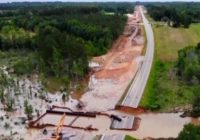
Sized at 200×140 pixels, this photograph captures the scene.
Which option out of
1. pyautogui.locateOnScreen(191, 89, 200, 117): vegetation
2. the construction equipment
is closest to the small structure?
the construction equipment

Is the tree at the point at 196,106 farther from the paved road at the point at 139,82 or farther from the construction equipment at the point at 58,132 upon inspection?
the construction equipment at the point at 58,132

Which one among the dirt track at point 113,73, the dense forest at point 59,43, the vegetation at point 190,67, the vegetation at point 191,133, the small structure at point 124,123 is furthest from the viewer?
the dense forest at point 59,43

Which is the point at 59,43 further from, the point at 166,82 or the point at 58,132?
the point at 58,132

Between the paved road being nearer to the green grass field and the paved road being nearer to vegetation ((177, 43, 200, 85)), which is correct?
the green grass field

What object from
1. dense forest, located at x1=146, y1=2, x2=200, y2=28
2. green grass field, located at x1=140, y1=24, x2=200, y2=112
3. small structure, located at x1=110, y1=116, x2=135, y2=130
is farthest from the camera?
dense forest, located at x1=146, y1=2, x2=200, y2=28

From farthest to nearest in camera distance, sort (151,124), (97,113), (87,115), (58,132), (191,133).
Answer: (97,113) → (87,115) → (151,124) → (58,132) → (191,133)

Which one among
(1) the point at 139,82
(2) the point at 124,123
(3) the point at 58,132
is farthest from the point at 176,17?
(3) the point at 58,132

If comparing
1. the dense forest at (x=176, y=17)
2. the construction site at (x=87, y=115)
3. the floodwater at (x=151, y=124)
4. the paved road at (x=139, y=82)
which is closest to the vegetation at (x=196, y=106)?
the floodwater at (x=151, y=124)
